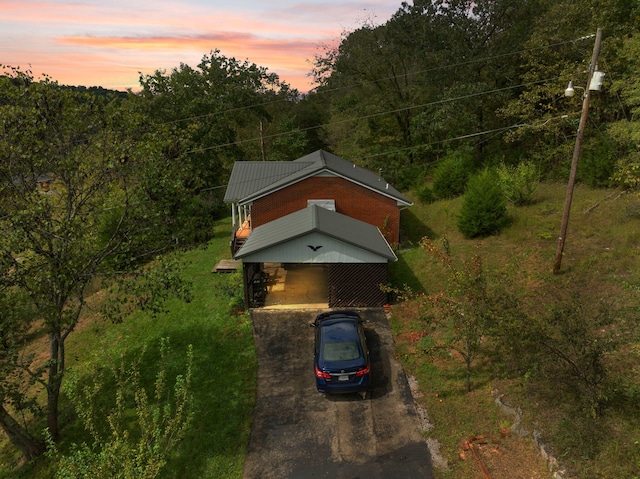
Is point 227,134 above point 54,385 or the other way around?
above

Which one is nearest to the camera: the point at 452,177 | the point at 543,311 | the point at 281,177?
the point at 543,311

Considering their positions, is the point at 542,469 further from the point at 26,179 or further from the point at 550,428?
the point at 26,179

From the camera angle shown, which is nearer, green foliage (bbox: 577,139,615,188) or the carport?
the carport

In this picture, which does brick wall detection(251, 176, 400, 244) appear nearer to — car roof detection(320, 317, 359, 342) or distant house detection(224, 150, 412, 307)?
distant house detection(224, 150, 412, 307)

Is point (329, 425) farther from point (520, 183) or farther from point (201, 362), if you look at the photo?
point (520, 183)

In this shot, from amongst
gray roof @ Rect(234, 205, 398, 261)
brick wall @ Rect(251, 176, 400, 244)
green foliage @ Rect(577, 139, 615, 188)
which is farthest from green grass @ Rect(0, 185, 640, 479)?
gray roof @ Rect(234, 205, 398, 261)

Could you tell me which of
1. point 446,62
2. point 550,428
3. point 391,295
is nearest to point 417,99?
point 446,62

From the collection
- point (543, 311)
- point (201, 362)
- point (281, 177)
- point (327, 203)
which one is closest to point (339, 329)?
point (201, 362)
